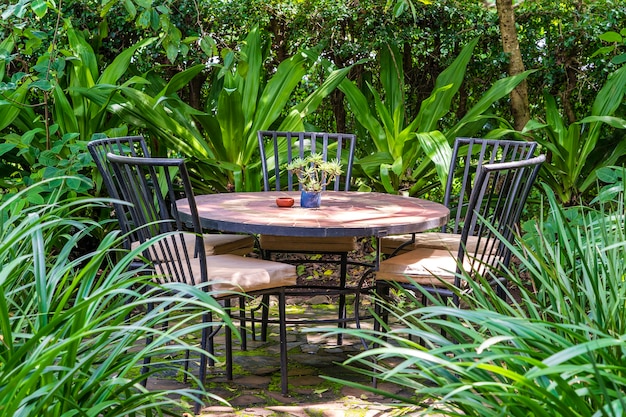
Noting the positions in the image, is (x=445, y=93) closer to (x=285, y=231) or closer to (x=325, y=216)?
(x=325, y=216)

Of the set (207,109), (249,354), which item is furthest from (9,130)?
(249,354)

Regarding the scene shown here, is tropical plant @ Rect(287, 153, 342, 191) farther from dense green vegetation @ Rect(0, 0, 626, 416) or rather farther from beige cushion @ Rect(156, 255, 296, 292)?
dense green vegetation @ Rect(0, 0, 626, 416)

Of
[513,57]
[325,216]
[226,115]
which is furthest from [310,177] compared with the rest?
[513,57]

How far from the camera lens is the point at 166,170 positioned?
2.96m

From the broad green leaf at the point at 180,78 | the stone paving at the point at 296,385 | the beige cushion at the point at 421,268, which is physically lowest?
the stone paving at the point at 296,385

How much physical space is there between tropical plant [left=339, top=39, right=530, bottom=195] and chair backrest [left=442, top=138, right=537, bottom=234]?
16 cm

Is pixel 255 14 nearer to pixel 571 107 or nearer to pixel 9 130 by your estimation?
pixel 9 130

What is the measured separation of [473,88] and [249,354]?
2866 millimetres

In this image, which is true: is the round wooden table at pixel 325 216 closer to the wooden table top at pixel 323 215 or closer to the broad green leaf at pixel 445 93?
the wooden table top at pixel 323 215

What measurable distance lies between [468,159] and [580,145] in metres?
1.24

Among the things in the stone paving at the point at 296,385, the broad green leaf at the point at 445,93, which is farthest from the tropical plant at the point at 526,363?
the broad green leaf at the point at 445,93

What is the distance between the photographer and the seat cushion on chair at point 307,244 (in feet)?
13.2

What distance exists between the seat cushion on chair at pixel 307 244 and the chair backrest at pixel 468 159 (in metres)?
0.56

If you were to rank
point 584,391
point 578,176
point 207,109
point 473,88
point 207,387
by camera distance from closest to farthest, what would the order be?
point 584,391 < point 207,387 < point 578,176 < point 207,109 < point 473,88
